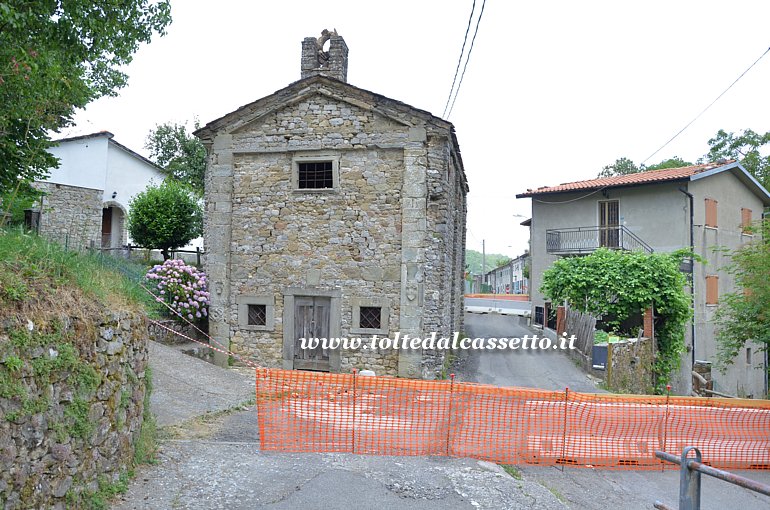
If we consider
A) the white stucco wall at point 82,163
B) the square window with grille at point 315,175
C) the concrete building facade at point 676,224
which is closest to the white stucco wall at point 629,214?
the concrete building facade at point 676,224

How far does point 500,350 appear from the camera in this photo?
1605 centimetres

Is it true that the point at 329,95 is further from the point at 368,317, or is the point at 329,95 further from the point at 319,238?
the point at 368,317

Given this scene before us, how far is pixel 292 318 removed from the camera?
11742 millimetres

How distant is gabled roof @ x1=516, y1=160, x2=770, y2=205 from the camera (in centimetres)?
1894

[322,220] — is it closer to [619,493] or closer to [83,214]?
[619,493]

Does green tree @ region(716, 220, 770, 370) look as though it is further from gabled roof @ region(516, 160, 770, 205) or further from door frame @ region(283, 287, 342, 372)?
door frame @ region(283, 287, 342, 372)

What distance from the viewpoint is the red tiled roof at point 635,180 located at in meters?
19.0

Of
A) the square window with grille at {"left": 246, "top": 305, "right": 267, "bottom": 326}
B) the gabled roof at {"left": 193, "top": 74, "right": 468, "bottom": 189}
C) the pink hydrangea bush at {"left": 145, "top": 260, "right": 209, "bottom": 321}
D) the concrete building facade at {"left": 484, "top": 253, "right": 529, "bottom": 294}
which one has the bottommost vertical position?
the square window with grille at {"left": 246, "top": 305, "right": 267, "bottom": 326}

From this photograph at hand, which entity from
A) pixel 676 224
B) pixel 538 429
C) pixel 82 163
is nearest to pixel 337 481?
pixel 538 429

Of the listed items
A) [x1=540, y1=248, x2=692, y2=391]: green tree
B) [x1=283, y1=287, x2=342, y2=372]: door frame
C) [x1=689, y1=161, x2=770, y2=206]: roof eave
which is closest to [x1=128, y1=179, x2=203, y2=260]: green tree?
[x1=283, y1=287, x2=342, y2=372]: door frame

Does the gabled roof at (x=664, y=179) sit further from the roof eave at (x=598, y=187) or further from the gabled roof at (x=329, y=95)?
the gabled roof at (x=329, y=95)

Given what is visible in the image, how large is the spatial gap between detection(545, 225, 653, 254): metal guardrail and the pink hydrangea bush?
14.2 m

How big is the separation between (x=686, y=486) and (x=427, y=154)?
8.71m

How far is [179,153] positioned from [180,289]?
2051 centimetres
